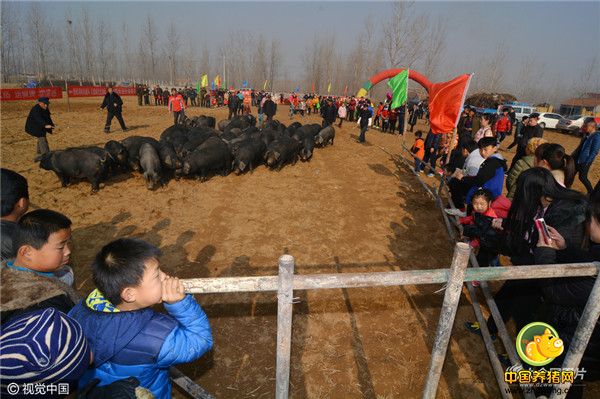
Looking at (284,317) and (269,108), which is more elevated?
(269,108)

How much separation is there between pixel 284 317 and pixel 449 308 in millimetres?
1006

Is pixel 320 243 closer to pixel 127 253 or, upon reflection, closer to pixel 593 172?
pixel 127 253

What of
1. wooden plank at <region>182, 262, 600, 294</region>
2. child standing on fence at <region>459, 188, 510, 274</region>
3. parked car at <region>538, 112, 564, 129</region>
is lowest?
child standing on fence at <region>459, 188, 510, 274</region>

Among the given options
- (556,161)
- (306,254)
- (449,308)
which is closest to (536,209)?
(556,161)

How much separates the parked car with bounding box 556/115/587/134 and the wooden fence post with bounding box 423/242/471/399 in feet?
101

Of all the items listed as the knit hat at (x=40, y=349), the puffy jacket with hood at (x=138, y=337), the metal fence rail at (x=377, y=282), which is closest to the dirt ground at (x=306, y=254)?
the metal fence rail at (x=377, y=282)

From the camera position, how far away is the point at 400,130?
810 inches

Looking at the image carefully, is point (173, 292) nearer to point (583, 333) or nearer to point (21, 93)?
point (583, 333)

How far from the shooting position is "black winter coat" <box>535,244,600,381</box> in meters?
2.24

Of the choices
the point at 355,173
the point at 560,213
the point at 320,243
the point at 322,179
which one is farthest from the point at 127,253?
the point at 355,173

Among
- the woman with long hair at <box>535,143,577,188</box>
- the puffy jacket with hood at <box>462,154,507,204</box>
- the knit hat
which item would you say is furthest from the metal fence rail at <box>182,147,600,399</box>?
the puffy jacket with hood at <box>462,154,507,204</box>

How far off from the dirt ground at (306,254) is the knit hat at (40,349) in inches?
88.5

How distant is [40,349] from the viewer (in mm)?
1150

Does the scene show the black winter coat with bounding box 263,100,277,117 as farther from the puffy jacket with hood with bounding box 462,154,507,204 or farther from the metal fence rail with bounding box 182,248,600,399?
the metal fence rail with bounding box 182,248,600,399
